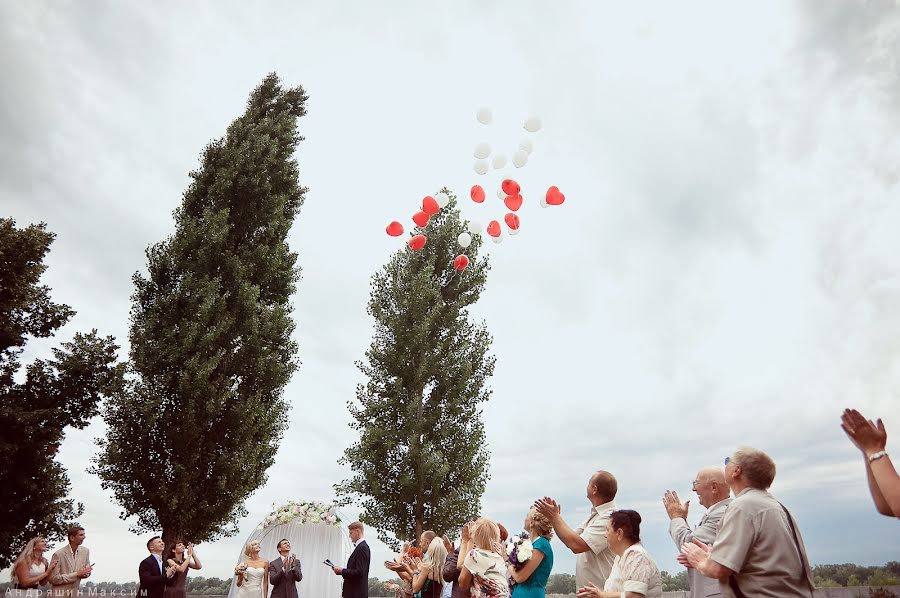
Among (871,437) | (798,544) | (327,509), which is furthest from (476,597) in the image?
(327,509)

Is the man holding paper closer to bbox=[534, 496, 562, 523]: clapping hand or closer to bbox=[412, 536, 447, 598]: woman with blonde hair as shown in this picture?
bbox=[412, 536, 447, 598]: woman with blonde hair

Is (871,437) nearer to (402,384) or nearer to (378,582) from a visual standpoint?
(402,384)

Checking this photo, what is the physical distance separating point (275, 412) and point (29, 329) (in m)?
6.20

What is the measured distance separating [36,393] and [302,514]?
23.3 feet

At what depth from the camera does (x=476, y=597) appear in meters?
5.10

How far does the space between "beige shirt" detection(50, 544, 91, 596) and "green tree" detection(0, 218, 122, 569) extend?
5558 mm

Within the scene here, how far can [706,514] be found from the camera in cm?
392

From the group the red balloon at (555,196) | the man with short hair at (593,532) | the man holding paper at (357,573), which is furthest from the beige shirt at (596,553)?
the red balloon at (555,196)

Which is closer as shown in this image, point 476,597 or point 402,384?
point 476,597

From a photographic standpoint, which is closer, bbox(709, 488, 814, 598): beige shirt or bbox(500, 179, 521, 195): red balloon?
bbox(709, 488, 814, 598): beige shirt

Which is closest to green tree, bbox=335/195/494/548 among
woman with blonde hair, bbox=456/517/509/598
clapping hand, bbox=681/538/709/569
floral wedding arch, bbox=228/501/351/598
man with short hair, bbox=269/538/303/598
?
floral wedding arch, bbox=228/501/351/598

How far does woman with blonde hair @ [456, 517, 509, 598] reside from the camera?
505 cm

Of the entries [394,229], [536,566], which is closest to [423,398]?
[394,229]

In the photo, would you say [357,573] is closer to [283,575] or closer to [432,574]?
[283,575]
